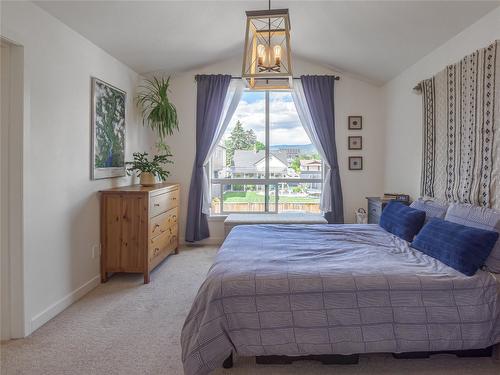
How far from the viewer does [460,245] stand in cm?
203

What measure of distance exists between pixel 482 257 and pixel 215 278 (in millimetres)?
1571

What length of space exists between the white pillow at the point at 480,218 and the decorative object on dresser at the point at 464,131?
0.21 m

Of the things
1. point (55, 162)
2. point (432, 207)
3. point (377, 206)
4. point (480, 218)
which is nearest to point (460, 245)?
point (480, 218)

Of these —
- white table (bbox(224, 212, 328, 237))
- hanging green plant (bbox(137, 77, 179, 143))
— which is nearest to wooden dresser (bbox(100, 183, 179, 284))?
white table (bbox(224, 212, 328, 237))

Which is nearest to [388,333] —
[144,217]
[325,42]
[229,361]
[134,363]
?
[229,361]

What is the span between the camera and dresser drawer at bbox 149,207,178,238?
3.53 metres

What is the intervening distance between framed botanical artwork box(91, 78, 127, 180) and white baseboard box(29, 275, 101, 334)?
1.04m

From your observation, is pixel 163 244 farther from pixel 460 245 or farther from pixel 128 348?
pixel 460 245

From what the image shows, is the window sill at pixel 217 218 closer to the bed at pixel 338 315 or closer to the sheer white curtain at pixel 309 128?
the sheer white curtain at pixel 309 128

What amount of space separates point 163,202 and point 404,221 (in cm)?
257

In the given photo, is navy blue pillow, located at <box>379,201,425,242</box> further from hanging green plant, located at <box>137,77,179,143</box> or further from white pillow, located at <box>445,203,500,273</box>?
hanging green plant, located at <box>137,77,179,143</box>

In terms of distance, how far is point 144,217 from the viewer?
3.36 m

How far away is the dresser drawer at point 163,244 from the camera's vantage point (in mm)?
3504

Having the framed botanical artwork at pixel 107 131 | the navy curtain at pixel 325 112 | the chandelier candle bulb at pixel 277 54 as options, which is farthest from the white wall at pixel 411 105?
the framed botanical artwork at pixel 107 131
